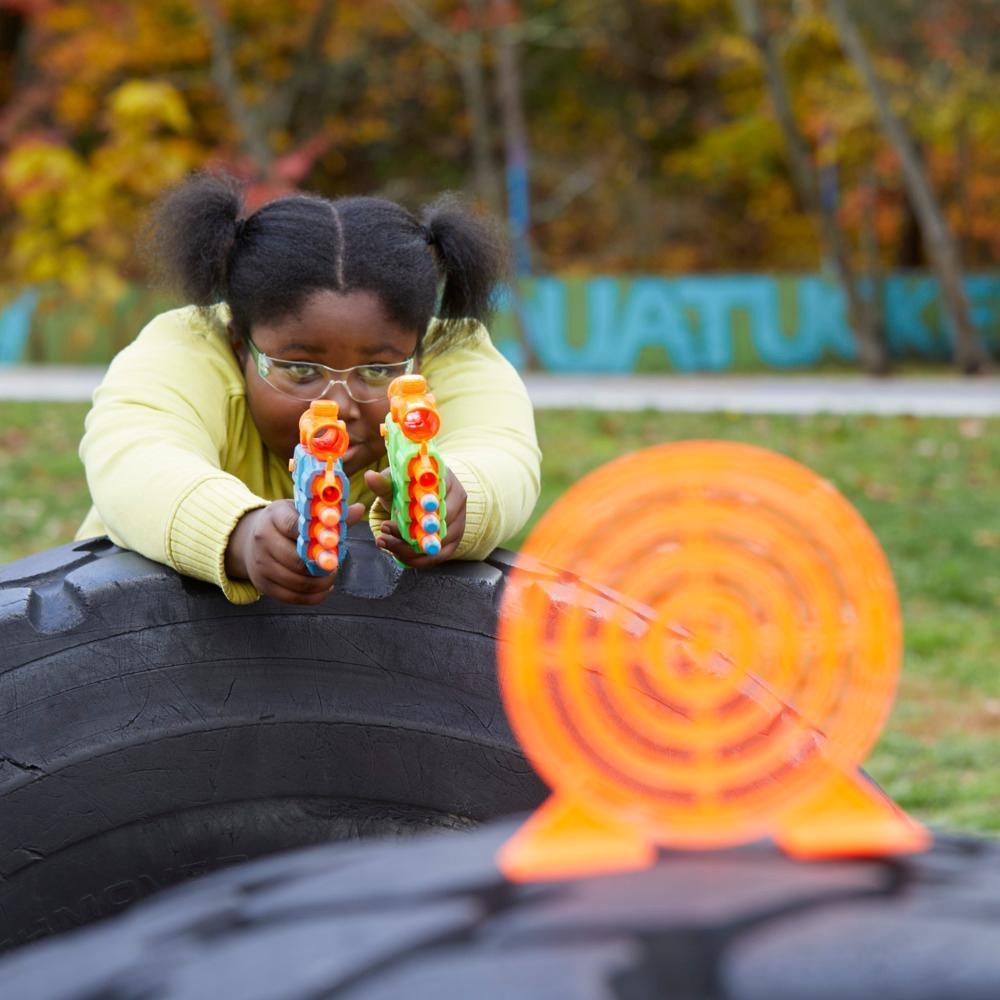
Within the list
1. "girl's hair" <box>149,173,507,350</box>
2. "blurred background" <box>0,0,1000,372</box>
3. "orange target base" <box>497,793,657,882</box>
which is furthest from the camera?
"blurred background" <box>0,0,1000,372</box>

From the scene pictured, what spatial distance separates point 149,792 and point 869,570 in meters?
1.19

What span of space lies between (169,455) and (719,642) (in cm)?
108

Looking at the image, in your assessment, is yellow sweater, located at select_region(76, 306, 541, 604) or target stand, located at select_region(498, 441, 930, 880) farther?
yellow sweater, located at select_region(76, 306, 541, 604)

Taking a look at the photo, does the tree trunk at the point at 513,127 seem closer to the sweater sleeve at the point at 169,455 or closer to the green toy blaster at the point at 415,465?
the sweater sleeve at the point at 169,455

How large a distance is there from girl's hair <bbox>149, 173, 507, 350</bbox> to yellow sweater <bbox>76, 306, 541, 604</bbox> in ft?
0.22

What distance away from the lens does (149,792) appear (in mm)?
2057

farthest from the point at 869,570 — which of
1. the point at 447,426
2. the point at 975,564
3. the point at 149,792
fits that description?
Result: the point at 975,564

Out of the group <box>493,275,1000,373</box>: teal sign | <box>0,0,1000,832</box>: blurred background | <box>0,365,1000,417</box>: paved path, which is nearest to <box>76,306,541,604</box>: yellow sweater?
<box>0,0,1000,832</box>: blurred background

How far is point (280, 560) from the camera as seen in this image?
183cm

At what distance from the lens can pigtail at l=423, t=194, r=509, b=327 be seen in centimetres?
272

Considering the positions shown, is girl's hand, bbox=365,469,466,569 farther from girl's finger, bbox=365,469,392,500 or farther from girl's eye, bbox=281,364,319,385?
girl's eye, bbox=281,364,319,385

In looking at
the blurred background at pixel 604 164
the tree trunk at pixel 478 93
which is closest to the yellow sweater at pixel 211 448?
the blurred background at pixel 604 164

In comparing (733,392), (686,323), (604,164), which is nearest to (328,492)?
(733,392)

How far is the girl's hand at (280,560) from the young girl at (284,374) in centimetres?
2
